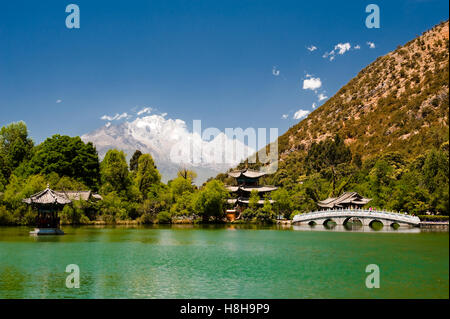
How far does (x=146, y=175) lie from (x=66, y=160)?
29.7ft

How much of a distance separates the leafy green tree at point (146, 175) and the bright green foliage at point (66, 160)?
4621 mm

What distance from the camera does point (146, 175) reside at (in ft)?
165

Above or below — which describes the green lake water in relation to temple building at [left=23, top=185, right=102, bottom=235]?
below

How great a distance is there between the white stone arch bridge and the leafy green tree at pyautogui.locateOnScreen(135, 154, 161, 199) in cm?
1725

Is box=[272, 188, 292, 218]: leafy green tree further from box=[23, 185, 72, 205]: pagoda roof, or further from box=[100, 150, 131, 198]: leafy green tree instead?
box=[23, 185, 72, 205]: pagoda roof

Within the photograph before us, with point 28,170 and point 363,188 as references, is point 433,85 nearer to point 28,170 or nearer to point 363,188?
point 363,188

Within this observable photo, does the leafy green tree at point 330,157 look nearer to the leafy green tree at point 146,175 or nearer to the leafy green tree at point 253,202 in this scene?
the leafy green tree at point 253,202

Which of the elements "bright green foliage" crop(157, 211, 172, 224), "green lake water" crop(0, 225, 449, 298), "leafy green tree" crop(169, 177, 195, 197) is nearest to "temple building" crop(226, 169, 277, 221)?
"leafy green tree" crop(169, 177, 195, 197)

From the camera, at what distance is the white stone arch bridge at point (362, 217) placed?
108ft

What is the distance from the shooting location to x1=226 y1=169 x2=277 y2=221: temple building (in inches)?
1975

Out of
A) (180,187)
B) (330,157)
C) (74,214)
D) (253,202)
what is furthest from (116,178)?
(330,157)

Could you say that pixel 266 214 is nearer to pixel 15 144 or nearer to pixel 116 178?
pixel 116 178

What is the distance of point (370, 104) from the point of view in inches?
3794
